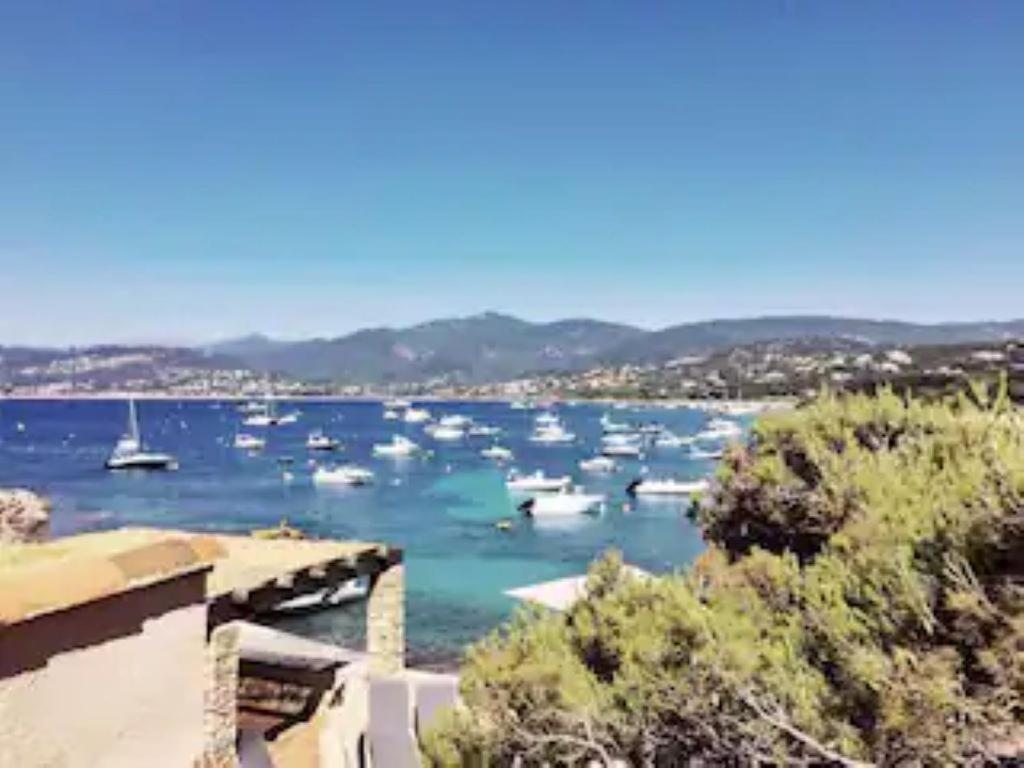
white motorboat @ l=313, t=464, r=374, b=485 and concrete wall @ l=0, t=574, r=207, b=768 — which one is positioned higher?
concrete wall @ l=0, t=574, r=207, b=768

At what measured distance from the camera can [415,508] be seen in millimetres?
48844

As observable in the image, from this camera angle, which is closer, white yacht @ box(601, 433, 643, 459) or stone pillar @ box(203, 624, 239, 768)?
stone pillar @ box(203, 624, 239, 768)

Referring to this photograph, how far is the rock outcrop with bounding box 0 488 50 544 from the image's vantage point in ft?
25.9

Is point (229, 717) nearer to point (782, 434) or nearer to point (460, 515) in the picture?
point (782, 434)

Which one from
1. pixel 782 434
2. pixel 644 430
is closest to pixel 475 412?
pixel 644 430

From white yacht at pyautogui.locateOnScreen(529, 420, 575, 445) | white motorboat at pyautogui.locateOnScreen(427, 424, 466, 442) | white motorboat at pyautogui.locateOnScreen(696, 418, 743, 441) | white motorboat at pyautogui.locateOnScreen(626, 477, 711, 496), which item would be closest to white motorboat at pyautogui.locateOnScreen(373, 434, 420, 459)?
white yacht at pyautogui.locateOnScreen(529, 420, 575, 445)

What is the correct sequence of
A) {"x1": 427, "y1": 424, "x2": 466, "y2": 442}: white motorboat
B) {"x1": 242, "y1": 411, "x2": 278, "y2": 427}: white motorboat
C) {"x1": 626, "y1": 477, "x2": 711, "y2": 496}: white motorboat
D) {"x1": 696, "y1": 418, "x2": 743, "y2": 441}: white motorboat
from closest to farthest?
{"x1": 626, "y1": 477, "x2": 711, "y2": 496}: white motorboat
{"x1": 696, "y1": 418, "x2": 743, "y2": 441}: white motorboat
{"x1": 427, "y1": 424, "x2": 466, "y2": 442}: white motorboat
{"x1": 242, "y1": 411, "x2": 278, "y2": 427}: white motorboat

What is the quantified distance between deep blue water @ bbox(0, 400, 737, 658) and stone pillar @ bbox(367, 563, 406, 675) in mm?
11476

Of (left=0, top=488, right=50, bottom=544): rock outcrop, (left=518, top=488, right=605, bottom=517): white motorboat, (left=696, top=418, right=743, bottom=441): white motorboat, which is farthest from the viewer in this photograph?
Result: (left=696, top=418, right=743, bottom=441): white motorboat

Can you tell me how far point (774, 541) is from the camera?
10.0 meters

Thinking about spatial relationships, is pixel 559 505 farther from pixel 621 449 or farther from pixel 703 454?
pixel 703 454

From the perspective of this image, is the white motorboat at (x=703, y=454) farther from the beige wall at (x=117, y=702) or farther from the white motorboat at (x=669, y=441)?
the beige wall at (x=117, y=702)

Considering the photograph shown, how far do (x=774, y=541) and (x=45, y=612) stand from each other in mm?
7180

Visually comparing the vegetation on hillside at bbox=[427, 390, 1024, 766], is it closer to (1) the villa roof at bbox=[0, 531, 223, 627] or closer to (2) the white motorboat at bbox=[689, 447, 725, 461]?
(1) the villa roof at bbox=[0, 531, 223, 627]
